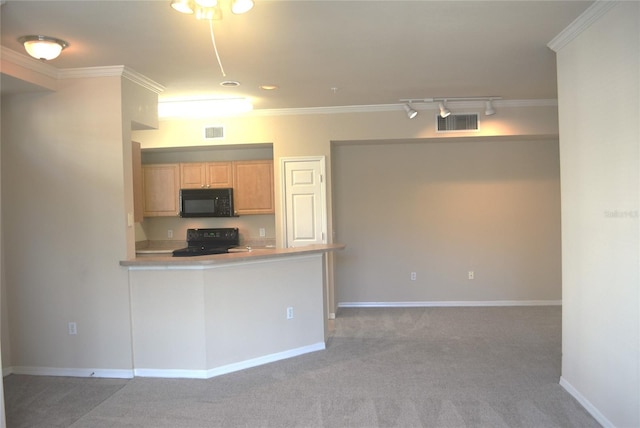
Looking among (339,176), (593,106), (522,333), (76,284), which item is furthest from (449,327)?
(76,284)

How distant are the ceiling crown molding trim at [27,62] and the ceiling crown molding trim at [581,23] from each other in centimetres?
405

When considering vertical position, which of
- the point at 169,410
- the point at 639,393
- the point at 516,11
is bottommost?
the point at 169,410

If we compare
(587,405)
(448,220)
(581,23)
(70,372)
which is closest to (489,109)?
(448,220)

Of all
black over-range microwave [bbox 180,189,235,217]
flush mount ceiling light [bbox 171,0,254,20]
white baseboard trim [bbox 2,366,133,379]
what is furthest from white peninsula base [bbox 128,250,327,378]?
black over-range microwave [bbox 180,189,235,217]

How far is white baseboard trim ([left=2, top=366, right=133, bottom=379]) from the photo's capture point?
4.00m

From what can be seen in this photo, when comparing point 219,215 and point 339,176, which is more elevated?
point 339,176

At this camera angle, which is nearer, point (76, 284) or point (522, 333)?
point (76, 284)

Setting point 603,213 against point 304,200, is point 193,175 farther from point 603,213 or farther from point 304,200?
point 603,213

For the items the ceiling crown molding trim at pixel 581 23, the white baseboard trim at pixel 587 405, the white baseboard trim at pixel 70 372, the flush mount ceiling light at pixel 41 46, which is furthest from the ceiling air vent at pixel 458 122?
the white baseboard trim at pixel 70 372

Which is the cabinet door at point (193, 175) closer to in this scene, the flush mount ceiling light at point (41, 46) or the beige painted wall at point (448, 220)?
the beige painted wall at point (448, 220)

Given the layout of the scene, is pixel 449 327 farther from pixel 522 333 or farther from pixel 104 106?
pixel 104 106

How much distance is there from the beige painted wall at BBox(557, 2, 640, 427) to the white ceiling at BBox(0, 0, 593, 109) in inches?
14.2

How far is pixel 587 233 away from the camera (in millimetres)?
3125

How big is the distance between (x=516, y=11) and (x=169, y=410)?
360 cm
